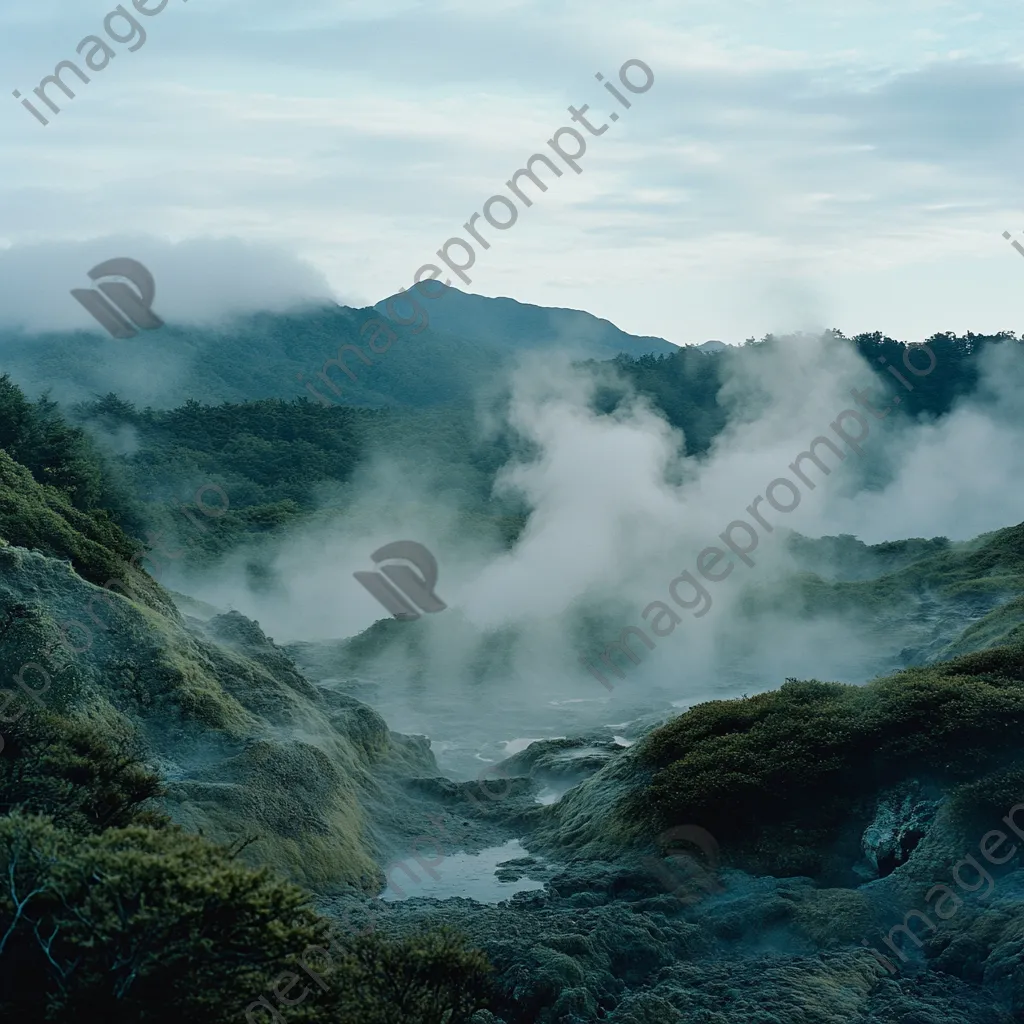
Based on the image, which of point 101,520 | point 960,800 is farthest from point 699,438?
point 960,800

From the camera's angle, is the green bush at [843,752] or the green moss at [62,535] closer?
the green bush at [843,752]

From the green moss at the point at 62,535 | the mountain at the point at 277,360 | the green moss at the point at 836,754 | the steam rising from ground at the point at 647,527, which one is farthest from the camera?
the mountain at the point at 277,360

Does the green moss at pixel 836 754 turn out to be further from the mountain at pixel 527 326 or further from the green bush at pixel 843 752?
the mountain at pixel 527 326

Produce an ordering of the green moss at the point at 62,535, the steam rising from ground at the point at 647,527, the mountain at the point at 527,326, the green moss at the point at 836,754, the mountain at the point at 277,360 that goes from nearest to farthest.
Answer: the green moss at the point at 836,754 → the green moss at the point at 62,535 → the steam rising from ground at the point at 647,527 → the mountain at the point at 277,360 → the mountain at the point at 527,326

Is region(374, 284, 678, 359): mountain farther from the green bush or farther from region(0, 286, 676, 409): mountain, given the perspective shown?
the green bush

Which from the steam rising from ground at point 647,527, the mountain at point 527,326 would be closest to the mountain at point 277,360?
the mountain at point 527,326

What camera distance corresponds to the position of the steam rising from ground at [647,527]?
38.8m

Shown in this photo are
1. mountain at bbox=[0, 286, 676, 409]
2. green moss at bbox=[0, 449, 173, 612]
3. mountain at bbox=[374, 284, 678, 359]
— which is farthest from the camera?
mountain at bbox=[374, 284, 678, 359]

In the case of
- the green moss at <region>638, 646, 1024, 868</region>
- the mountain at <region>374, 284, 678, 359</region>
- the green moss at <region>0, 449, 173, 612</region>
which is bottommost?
the green moss at <region>0, 449, 173, 612</region>

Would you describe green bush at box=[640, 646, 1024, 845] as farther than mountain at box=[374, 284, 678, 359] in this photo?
No

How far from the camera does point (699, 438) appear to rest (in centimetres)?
9544

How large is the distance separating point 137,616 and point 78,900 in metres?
12.0

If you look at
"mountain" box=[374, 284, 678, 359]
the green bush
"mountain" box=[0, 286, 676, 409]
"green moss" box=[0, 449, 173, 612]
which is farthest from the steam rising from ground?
"mountain" box=[374, 284, 678, 359]

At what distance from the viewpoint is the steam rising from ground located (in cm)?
3884
